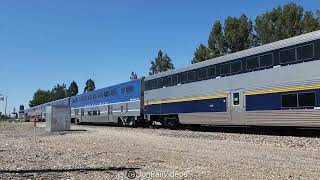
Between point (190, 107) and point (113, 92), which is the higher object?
point (113, 92)

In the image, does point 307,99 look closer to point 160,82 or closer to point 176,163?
point 176,163

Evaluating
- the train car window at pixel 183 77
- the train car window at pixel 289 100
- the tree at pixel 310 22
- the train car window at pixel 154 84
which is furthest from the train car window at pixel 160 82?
the tree at pixel 310 22

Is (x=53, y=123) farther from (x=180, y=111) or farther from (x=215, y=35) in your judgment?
(x=215, y=35)

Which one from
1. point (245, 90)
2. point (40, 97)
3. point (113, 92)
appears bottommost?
point (245, 90)

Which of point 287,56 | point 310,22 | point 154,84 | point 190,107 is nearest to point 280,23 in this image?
point 310,22

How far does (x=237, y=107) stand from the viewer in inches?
954

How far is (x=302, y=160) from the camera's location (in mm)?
12398

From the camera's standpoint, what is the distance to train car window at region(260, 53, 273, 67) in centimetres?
2183

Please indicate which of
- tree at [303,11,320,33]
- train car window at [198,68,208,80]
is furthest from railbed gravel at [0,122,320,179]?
tree at [303,11,320,33]

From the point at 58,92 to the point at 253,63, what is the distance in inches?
5653

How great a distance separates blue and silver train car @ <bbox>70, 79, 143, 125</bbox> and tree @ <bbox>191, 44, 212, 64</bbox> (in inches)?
598

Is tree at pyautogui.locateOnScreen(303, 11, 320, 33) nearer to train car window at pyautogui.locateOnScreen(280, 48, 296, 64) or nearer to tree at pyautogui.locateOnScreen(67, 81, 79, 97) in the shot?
train car window at pyautogui.locateOnScreen(280, 48, 296, 64)

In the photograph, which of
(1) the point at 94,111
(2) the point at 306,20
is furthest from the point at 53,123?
(2) the point at 306,20

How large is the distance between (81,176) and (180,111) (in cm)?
2031
